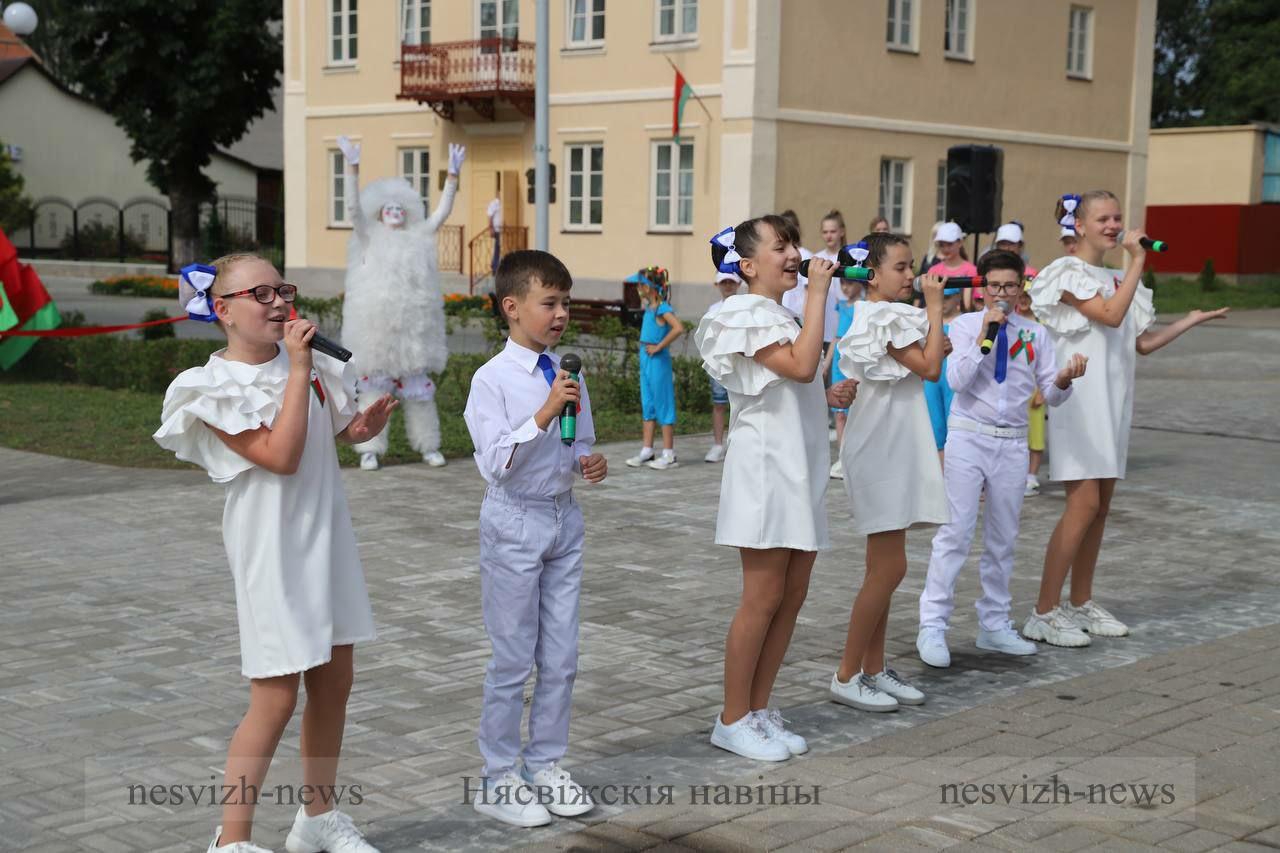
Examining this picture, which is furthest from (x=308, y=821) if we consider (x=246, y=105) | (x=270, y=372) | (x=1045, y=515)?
(x=246, y=105)

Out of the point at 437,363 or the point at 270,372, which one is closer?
the point at 270,372

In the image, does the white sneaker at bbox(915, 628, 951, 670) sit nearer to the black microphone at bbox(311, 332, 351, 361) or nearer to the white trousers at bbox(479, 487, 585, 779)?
the white trousers at bbox(479, 487, 585, 779)

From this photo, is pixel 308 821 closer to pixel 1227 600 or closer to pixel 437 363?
pixel 1227 600

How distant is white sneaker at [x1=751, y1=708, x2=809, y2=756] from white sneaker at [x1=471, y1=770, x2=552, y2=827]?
103 cm

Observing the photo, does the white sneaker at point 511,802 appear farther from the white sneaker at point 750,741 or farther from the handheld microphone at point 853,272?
the handheld microphone at point 853,272

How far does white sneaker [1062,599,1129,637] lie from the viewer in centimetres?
754

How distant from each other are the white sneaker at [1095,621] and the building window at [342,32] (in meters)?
32.0

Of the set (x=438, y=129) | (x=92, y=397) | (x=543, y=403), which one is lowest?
(x=92, y=397)

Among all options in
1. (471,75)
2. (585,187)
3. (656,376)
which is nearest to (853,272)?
(656,376)

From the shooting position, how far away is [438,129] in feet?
117

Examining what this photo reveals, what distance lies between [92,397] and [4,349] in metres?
5.56

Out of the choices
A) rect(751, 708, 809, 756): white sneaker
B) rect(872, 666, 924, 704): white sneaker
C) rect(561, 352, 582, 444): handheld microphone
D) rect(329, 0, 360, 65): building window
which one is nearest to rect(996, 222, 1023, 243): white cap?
rect(872, 666, 924, 704): white sneaker

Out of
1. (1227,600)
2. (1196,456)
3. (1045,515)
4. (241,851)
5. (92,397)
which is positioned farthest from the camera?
(92,397)

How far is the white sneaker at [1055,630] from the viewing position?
7.31 meters
